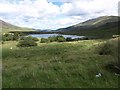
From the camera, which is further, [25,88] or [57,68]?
[57,68]

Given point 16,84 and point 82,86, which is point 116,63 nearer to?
point 82,86

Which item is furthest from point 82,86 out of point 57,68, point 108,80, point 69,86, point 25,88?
point 57,68

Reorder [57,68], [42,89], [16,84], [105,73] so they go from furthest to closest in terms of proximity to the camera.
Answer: [57,68] → [105,73] → [16,84] → [42,89]

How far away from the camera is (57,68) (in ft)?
35.6

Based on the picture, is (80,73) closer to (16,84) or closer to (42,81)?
(42,81)

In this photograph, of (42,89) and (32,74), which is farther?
(32,74)

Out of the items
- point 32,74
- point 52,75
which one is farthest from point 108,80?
point 32,74

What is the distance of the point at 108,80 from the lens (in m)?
8.97

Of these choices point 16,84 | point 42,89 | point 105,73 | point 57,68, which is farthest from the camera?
point 57,68

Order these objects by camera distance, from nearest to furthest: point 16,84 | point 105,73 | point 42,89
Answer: point 42,89
point 16,84
point 105,73

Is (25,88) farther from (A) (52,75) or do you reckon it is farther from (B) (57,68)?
(B) (57,68)

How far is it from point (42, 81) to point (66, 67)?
194cm

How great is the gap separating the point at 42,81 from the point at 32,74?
2.40 feet

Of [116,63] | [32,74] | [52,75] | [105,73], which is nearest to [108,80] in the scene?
[105,73]
